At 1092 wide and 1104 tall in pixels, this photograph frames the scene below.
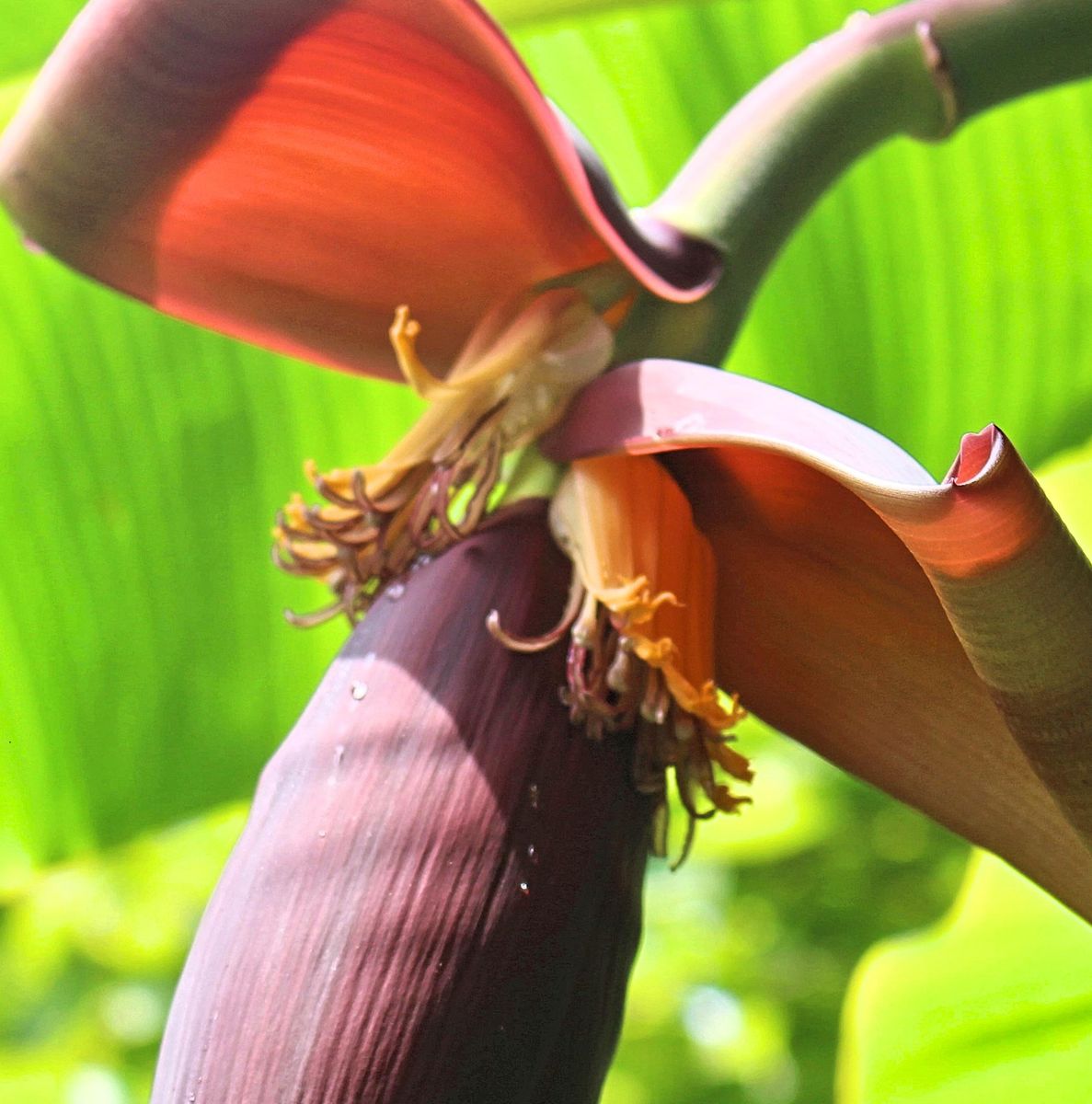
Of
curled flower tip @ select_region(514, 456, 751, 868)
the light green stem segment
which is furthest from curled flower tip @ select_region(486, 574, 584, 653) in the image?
the light green stem segment

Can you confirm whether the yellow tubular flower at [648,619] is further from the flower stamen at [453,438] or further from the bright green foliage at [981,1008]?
the bright green foliage at [981,1008]

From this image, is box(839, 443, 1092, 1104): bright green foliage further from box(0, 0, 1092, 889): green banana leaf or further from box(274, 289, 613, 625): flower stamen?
box(274, 289, 613, 625): flower stamen

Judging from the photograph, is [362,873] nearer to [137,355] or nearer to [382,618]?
[382,618]

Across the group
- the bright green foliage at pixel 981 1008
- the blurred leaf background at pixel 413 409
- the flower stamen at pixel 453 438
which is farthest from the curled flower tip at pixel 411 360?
the bright green foliage at pixel 981 1008

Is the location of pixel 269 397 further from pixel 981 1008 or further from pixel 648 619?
pixel 981 1008

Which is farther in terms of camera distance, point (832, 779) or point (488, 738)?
point (832, 779)

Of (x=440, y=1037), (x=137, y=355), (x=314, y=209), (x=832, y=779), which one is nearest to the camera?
(x=440, y=1037)

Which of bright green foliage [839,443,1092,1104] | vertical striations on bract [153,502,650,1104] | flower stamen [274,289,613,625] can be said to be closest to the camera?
vertical striations on bract [153,502,650,1104]

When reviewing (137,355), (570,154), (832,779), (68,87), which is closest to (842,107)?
(570,154)
